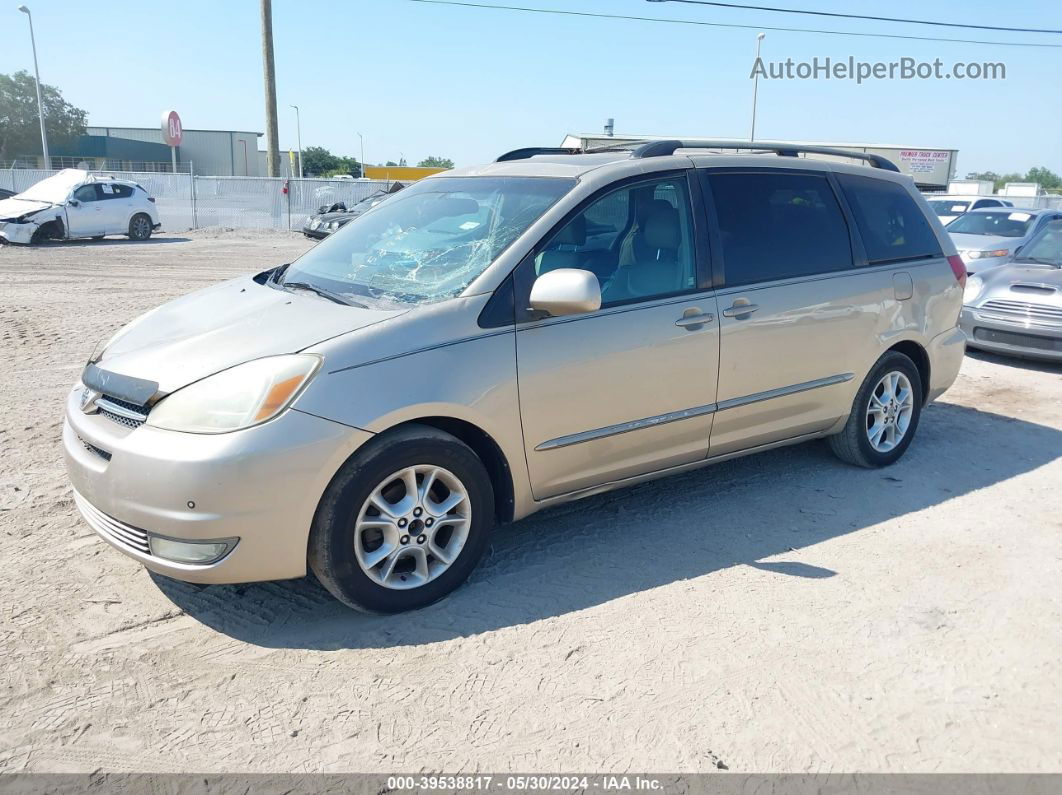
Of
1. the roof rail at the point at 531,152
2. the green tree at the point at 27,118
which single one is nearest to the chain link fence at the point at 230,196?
the roof rail at the point at 531,152

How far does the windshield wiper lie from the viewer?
370 cm

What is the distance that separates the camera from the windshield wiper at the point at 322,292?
370 centimetres

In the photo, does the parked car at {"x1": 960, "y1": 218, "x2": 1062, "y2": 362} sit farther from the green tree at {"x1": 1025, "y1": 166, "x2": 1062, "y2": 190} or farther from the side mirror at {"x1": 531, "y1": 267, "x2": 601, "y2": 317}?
the green tree at {"x1": 1025, "y1": 166, "x2": 1062, "y2": 190}

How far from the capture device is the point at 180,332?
3656 mm

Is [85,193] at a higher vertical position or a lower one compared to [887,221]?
lower

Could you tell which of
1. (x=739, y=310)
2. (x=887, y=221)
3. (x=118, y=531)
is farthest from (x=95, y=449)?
(x=887, y=221)

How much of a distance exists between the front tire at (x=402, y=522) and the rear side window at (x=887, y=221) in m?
2.99

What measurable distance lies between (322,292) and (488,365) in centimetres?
98

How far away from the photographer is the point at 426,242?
4121 millimetres

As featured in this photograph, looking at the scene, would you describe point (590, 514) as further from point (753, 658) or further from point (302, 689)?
point (302, 689)

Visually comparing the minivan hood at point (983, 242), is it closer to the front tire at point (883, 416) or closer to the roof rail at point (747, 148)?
the roof rail at point (747, 148)

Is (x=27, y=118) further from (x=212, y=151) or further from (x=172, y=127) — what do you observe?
(x=172, y=127)

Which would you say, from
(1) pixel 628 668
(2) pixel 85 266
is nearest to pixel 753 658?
(1) pixel 628 668

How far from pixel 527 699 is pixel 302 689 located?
0.79 metres
